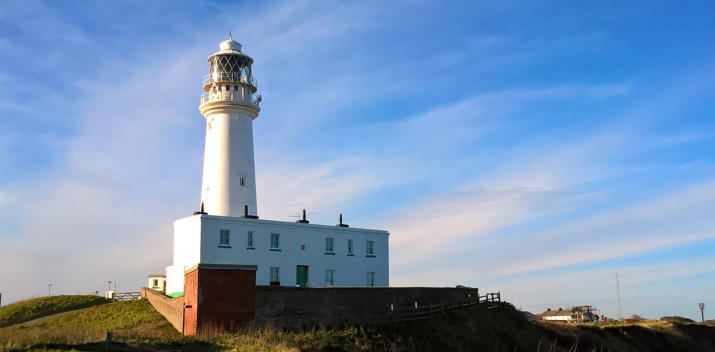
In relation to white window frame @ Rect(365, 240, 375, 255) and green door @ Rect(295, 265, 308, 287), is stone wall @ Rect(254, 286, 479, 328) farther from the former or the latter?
green door @ Rect(295, 265, 308, 287)

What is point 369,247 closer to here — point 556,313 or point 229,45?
point 229,45

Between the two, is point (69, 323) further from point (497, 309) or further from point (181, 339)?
point (497, 309)

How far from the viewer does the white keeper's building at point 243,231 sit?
33906mm

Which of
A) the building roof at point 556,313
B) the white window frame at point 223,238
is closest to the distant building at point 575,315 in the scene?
the building roof at point 556,313

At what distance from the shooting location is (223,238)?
111ft

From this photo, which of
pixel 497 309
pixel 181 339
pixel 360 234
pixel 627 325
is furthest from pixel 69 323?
pixel 627 325

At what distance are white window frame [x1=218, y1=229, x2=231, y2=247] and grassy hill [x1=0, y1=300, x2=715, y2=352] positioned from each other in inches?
188

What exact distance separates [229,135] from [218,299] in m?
14.3

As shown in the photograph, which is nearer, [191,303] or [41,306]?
[191,303]

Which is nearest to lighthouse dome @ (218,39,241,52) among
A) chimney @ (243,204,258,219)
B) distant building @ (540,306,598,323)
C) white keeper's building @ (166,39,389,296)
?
white keeper's building @ (166,39,389,296)

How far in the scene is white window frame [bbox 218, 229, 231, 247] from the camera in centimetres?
3359

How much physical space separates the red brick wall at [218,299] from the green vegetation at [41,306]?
40.3ft

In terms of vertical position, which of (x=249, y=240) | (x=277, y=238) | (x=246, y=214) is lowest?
(x=249, y=240)

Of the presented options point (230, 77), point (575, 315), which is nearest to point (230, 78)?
point (230, 77)
